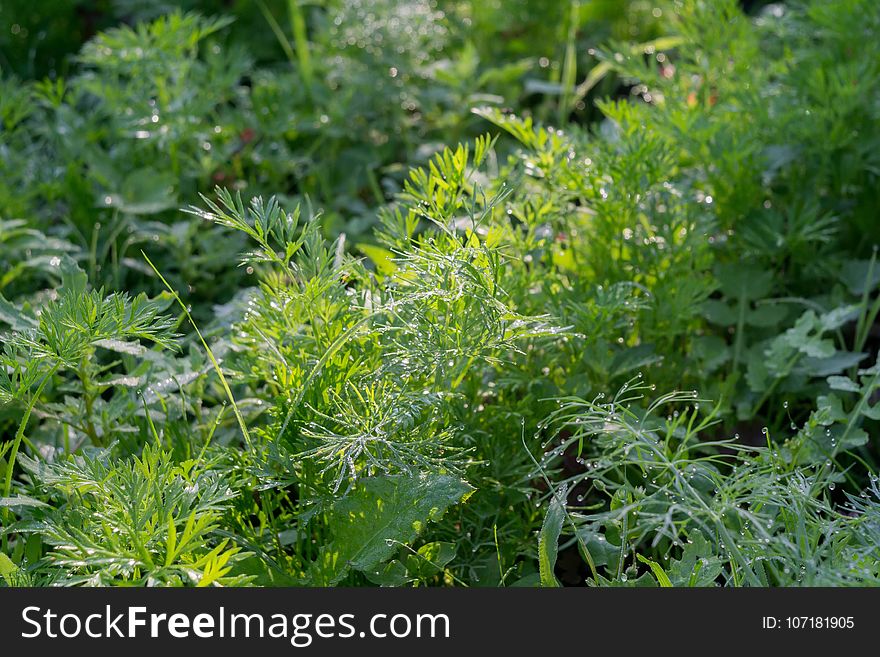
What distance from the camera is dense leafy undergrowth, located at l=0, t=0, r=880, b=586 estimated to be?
1161 mm

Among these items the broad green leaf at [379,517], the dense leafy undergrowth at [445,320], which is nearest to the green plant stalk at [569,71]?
the dense leafy undergrowth at [445,320]

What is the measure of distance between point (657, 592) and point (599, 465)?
0.63 feet

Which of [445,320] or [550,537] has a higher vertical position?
[445,320]

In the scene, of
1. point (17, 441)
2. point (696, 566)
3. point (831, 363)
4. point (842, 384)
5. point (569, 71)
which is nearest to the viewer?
point (696, 566)

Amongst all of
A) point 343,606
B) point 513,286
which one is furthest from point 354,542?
point 513,286

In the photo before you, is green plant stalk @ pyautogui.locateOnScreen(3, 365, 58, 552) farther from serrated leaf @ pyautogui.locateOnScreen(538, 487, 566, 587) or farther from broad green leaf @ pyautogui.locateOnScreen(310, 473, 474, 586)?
serrated leaf @ pyautogui.locateOnScreen(538, 487, 566, 587)

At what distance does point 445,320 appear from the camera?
4.06 feet

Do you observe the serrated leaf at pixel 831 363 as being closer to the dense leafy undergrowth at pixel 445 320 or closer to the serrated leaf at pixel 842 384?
the dense leafy undergrowth at pixel 445 320

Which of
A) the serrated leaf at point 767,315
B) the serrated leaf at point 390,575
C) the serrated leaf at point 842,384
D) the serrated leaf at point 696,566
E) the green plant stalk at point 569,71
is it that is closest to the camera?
the serrated leaf at point 696,566

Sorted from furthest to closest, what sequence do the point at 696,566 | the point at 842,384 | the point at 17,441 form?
1. the point at 842,384
2. the point at 17,441
3. the point at 696,566

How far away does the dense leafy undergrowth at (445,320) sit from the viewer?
3.81 ft

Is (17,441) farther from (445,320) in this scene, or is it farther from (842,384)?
(842,384)

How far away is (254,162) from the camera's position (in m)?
2.24

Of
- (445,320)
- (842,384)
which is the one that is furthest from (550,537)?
(842,384)
